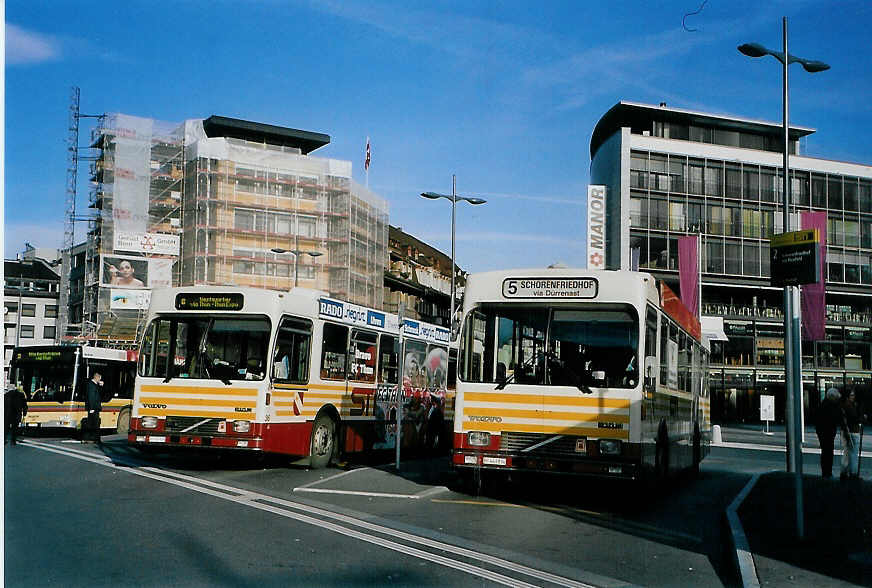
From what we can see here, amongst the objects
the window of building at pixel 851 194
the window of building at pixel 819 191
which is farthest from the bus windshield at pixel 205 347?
Answer: the window of building at pixel 851 194

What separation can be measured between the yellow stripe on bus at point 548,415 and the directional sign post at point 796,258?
3095 millimetres

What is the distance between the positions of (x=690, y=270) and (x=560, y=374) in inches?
1610

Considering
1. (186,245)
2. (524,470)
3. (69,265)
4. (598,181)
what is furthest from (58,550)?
(69,265)

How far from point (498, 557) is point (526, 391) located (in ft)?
14.3

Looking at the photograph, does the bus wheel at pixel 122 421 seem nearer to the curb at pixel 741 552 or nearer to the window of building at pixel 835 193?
the curb at pixel 741 552

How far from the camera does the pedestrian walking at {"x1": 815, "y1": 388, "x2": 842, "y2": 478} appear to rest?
18828 millimetres

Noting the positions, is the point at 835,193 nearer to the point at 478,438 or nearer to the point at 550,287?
the point at 550,287

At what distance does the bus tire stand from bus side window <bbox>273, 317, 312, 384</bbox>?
20.3ft

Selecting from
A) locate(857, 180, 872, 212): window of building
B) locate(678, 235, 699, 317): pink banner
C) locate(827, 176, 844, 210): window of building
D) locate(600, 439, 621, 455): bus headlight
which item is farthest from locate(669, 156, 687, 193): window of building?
locate(600, 439, 621, 455): bus headlight

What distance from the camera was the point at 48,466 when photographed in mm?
17234

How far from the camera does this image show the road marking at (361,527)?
8352 millimetres

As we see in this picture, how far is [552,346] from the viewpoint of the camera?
530 inches

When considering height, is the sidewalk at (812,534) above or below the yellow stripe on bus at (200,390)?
below

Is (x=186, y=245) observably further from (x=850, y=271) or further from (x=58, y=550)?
(x=58, y=550)
